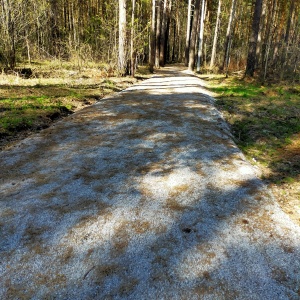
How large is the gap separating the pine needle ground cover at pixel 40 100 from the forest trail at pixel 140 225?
102 centimetres

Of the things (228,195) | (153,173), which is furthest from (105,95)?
(228,195)

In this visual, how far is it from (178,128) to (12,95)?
5297mm

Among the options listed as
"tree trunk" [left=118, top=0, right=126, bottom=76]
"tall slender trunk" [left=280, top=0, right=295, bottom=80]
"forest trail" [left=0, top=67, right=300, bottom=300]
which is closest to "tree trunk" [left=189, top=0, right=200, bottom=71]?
"tall slender trunk" [left=280, top=0, right=295, bottom=80]

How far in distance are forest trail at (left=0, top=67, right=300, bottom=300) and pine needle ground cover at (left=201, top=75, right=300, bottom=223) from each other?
319mm

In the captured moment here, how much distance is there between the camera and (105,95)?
961cm

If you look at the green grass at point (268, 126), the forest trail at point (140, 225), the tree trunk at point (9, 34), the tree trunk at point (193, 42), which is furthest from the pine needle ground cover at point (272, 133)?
the tree trunk at point (193, 42)

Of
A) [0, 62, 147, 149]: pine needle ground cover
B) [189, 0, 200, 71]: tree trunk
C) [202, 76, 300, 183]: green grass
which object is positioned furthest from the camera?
[189, 0, 200, 71]: tree trunk

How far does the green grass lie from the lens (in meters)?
4.19

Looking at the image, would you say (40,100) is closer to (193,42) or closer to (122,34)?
(122,34)

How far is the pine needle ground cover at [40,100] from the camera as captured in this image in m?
5.61

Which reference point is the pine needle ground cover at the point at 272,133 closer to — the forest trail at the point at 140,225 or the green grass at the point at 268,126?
the green grass at the point at 268,126

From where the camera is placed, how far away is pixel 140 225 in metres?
2.60

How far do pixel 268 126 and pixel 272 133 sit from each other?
49cm

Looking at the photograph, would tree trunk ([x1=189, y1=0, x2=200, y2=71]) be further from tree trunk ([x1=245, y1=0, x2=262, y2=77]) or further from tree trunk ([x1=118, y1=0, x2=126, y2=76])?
tree trunk ([x1=118, y1=0, x2=126, y2=76])
